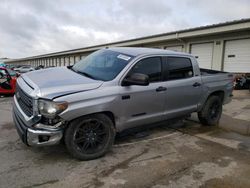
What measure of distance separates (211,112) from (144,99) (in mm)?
2763

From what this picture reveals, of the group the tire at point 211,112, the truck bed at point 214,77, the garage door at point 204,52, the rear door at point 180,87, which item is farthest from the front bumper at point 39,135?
the garage door at point 204,52

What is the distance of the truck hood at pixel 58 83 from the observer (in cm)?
355

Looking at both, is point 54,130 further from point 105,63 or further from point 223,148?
point 223,148

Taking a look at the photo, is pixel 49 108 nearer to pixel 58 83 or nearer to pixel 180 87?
pixel 58 83

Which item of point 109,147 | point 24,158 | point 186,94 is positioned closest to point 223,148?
point 186,94

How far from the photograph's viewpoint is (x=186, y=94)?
5.33 metres

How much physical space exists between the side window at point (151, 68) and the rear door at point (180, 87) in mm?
226

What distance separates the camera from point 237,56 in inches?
590

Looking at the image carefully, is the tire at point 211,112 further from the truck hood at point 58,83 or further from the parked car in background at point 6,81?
the parked car in background at point 6,81

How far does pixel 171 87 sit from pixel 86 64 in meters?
1.78

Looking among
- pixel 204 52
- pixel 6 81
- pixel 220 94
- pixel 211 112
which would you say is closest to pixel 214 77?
pixel 220 94

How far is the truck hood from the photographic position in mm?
3551

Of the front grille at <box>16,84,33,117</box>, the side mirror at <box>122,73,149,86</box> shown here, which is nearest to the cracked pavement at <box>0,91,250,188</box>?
the front grille at <box>16,84,33,117</box>

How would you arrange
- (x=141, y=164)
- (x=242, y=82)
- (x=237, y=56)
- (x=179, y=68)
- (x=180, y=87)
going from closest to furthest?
(x=141, y=164) → (x=180, y=87) → (x=179, y=68) → (x=242, y=82) → (x=237, y=56)
